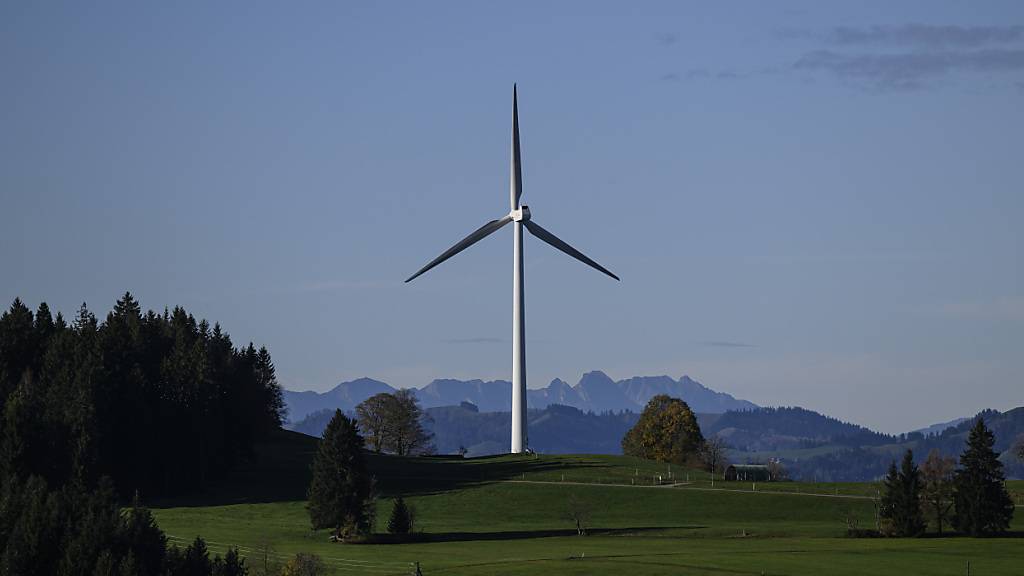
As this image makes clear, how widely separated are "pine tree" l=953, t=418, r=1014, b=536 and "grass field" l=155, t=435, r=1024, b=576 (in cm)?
496

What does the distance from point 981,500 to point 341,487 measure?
5746 centimetres

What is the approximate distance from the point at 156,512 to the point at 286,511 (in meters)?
13.3

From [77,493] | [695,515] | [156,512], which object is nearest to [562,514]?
[695,515]

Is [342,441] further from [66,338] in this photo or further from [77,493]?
[66,338]

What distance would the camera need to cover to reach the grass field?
122750mm

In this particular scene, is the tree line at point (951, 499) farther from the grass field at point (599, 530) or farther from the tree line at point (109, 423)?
the tree line at point (109, 423)

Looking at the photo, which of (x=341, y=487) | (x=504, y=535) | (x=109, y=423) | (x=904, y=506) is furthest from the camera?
(x=109, y=423)

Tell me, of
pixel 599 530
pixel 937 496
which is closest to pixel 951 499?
pixel 937 496

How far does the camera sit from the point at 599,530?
153125mm

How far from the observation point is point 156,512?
168125mm

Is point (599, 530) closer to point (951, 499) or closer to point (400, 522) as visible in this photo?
point (400, 522)

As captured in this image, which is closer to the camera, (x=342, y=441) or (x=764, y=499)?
(x=342, y=441)

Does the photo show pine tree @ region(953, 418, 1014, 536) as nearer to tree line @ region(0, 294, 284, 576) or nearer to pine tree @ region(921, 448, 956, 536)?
pine tree @ region(921, 448, 956, 536)

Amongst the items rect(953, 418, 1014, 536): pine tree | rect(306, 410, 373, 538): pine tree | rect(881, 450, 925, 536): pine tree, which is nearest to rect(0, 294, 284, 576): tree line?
rect(306, 410, 373, 538): pine tree
